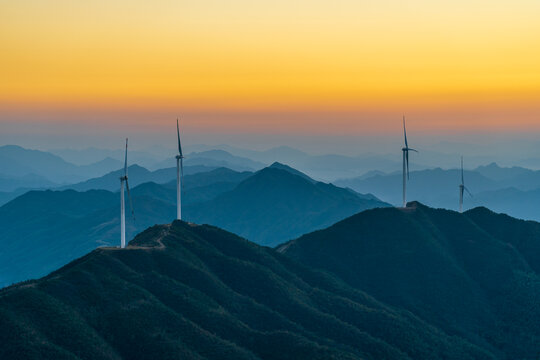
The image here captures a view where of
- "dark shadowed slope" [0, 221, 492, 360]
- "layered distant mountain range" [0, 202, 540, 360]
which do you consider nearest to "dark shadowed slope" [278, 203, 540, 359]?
"layered distant mountain range" [0, 202, 540, 360]

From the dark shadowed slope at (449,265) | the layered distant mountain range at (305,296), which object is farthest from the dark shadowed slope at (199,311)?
the dark shadowed slope at (449,265)

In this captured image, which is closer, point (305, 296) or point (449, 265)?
point (305, 296)

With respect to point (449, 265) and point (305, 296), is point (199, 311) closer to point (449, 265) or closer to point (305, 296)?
point (305, 296)

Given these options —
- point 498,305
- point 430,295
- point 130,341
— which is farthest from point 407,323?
point 130,341

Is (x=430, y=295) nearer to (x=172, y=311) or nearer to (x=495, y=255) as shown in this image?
(x=495, y=255)

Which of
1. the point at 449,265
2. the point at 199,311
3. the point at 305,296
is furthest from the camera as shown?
the point at 449,265

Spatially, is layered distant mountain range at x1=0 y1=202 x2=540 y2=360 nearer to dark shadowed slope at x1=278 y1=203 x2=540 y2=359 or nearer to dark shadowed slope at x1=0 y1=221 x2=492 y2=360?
dark shadowed slope at x1=0 y1=221 x2=492 y2=360

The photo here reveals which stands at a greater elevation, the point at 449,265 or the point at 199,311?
the point at 199,311

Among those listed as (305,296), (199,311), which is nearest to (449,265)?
(305,296)
